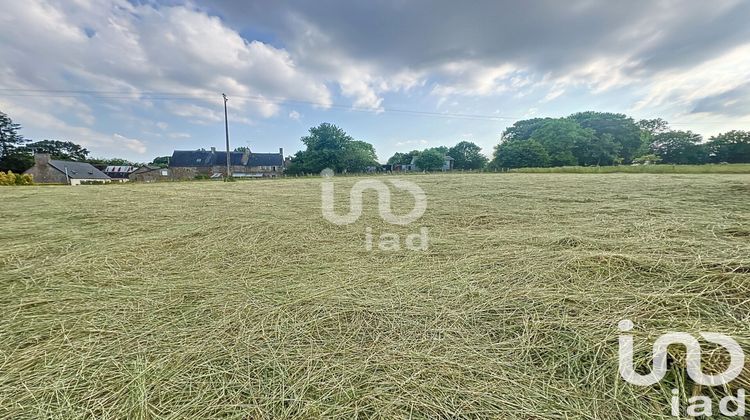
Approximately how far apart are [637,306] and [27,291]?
3.36 metres

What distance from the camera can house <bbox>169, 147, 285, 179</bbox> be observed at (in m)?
34.8

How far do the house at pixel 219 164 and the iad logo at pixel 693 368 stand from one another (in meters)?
36.2

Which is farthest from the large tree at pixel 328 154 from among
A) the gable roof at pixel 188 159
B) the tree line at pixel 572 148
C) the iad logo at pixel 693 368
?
the iad logo at pixel 693 368

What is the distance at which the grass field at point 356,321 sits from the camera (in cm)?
87

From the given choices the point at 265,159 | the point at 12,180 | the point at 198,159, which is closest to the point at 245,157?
the point at 265,159

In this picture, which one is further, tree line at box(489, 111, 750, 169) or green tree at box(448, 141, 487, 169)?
green tree at box(448, 141, 487, 169)

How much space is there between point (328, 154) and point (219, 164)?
56.6 ft

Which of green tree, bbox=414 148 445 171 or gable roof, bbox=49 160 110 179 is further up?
green tree, bbox=414 148 445 171

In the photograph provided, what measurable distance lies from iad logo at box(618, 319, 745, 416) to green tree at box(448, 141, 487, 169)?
1661 inches

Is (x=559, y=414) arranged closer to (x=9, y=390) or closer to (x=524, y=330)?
(x=524, y=330)

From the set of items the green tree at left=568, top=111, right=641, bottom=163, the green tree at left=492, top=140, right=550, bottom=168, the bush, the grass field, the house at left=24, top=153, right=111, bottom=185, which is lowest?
the grass field

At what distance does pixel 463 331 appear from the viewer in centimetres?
120

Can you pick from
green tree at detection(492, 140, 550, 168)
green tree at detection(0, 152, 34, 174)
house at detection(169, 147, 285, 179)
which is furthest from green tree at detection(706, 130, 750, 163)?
green tree at detection(0, 152, 34, 174)

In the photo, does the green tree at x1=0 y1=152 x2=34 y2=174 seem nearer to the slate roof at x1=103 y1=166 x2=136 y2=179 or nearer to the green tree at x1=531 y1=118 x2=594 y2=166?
the slate roof at x1=103 y1=166 x2=136 y2=179
